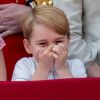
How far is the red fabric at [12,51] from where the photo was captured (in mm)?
1468

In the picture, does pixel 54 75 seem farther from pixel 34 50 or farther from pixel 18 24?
pixel 18 24

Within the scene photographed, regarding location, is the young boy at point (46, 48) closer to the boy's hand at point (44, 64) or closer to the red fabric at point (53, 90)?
the boy's hand at point (44, 64)

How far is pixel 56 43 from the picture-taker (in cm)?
133

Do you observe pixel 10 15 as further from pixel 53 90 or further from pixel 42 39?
pixel 53 90

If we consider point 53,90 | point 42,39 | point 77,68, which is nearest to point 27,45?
point 42,39

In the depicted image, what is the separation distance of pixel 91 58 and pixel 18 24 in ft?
1.02

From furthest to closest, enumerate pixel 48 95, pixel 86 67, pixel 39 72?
pixel 86 67
pixel 39 72
pixel 48 95

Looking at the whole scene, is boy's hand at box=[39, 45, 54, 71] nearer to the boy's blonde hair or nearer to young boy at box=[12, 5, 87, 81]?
young boy at box=[12, 5, 87, 81]

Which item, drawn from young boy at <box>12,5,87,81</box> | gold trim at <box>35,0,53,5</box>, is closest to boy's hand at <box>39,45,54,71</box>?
young boy at <box>12,5,87,81</box>

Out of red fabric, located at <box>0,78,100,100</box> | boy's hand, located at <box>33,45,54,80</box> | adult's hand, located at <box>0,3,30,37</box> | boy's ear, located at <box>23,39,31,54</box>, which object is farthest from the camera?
adult's hand, located at <box>0,3,30,37</box>

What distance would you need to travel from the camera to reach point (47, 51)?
1.27 metres

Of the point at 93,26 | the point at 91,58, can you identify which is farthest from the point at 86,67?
the point at 93,26

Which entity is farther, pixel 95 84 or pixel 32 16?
pixel 32 16

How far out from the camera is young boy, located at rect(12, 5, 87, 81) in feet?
4.19
